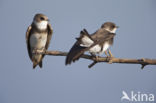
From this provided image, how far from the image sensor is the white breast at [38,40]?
6547 millimetres

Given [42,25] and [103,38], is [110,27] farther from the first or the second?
[42,25]

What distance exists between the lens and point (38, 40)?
6.57 metres

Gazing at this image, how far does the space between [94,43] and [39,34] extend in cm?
221

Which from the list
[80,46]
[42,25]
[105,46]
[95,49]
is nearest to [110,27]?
[105,46]

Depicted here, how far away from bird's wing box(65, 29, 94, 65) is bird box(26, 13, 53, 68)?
2.06 m

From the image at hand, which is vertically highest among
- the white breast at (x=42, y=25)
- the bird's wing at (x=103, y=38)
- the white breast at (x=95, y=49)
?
the white breast at (x=42, y=25)

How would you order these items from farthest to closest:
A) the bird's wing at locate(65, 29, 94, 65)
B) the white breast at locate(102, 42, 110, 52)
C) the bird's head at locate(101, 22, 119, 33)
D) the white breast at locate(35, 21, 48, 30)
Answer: the white breast at locate(35, 21, 48, 30), the bird's head at locate(101, 22, 119, 33), the white breast at locate(102, 42, 110, 52), the bird's wing at locate(65, 29, 94, 65)

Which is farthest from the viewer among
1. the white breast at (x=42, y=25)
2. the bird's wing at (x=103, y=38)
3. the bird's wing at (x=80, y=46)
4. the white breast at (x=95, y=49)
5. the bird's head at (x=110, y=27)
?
the white breast at (x=42, y=25)

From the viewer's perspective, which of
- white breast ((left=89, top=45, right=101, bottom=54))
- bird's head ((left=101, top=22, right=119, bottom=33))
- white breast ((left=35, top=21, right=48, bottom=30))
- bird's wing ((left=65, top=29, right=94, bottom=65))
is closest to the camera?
bird's wing ((left=65, top=29, right=94, bottom=65))

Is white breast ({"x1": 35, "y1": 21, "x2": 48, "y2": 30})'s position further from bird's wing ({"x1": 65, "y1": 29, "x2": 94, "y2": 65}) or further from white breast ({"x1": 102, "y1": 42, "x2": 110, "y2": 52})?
bird's wing ({"x1": 65, "y1": 29, "x2": 94, "y2": 65})

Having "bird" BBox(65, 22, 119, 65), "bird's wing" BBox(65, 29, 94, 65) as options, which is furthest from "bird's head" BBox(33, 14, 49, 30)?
"bird's wing" BBox(65, 29, 94, 65)

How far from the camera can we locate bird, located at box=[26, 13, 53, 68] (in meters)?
6.49

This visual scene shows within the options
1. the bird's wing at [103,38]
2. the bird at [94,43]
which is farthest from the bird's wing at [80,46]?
the bird's wing at [103,38]

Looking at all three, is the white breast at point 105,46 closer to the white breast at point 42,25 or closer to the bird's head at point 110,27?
the bird's head at point 110,27
